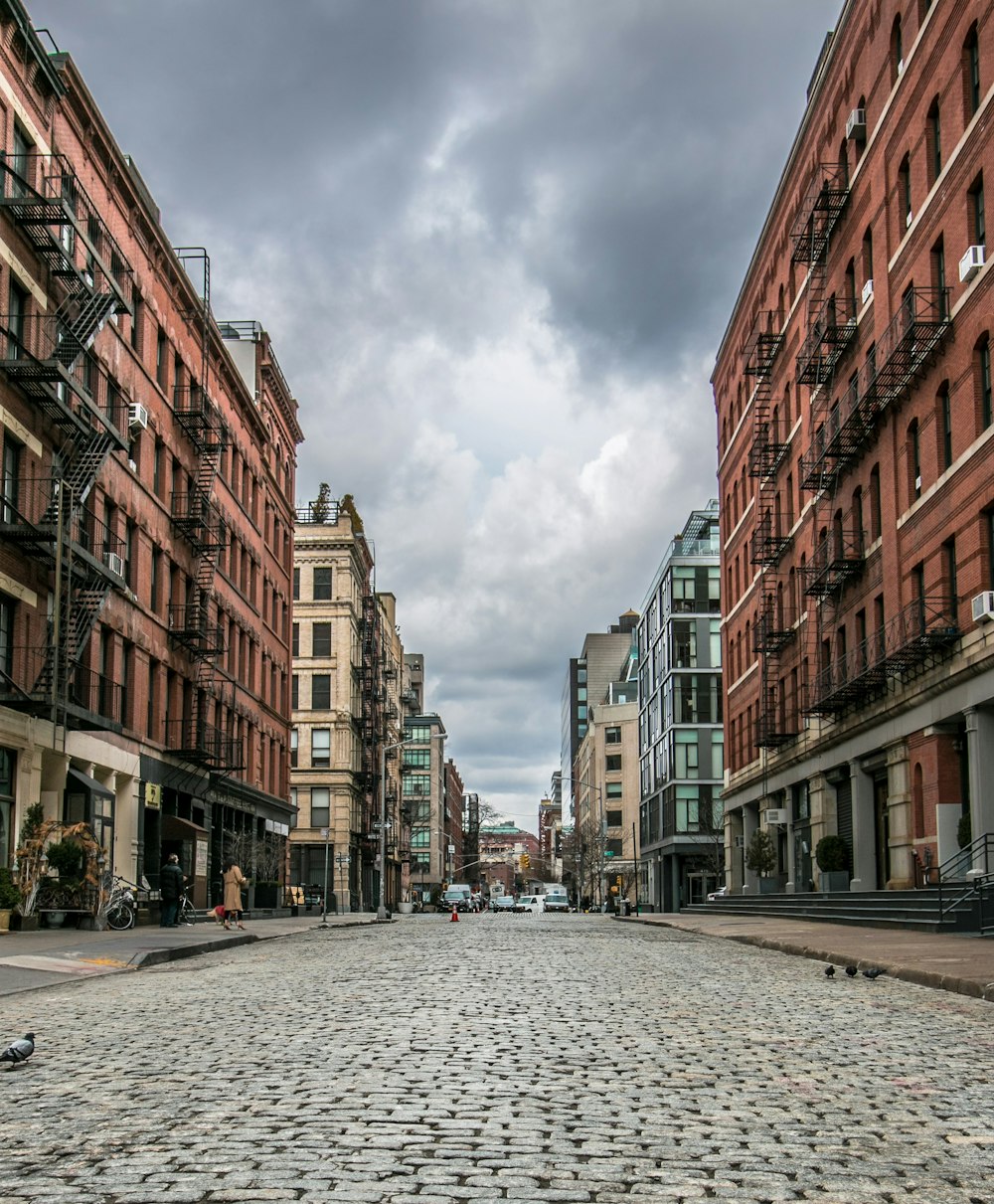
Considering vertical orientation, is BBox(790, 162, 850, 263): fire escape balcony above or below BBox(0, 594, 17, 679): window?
above

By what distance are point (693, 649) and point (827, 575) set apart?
43.8m

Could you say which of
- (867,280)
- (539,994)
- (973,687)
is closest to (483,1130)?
(539,994)

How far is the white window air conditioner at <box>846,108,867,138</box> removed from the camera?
36750 millimetres

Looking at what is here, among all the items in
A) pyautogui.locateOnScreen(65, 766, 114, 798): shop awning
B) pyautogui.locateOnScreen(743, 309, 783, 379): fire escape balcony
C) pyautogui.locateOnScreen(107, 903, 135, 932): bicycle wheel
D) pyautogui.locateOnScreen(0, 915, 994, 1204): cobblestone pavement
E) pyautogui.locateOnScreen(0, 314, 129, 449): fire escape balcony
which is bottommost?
pyautogui.locateOnScreen(107, 903, 135, 932): bicycle wheel

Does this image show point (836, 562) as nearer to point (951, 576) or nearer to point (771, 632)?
point (951, 576)

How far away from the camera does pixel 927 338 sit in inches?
1182

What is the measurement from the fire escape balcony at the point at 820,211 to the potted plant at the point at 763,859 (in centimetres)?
2016

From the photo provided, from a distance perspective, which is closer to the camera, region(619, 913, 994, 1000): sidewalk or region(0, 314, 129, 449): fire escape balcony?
region(619, 913, 994, 1000): sidewalk

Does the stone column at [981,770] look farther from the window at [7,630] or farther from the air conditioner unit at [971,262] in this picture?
the window at [7,630]

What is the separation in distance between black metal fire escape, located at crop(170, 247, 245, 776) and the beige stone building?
3119 cm

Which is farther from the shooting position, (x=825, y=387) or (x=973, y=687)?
(x=825, y=387)

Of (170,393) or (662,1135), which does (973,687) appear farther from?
(170,393)

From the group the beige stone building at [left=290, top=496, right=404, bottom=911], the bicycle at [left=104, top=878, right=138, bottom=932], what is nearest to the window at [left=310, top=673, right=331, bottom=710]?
the beige stone building at [left=290, top=496, right=404, bottom=911]

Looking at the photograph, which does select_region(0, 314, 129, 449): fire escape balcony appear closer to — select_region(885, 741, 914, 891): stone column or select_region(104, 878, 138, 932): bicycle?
select_region(104, 878, 138, 932): bicycle
